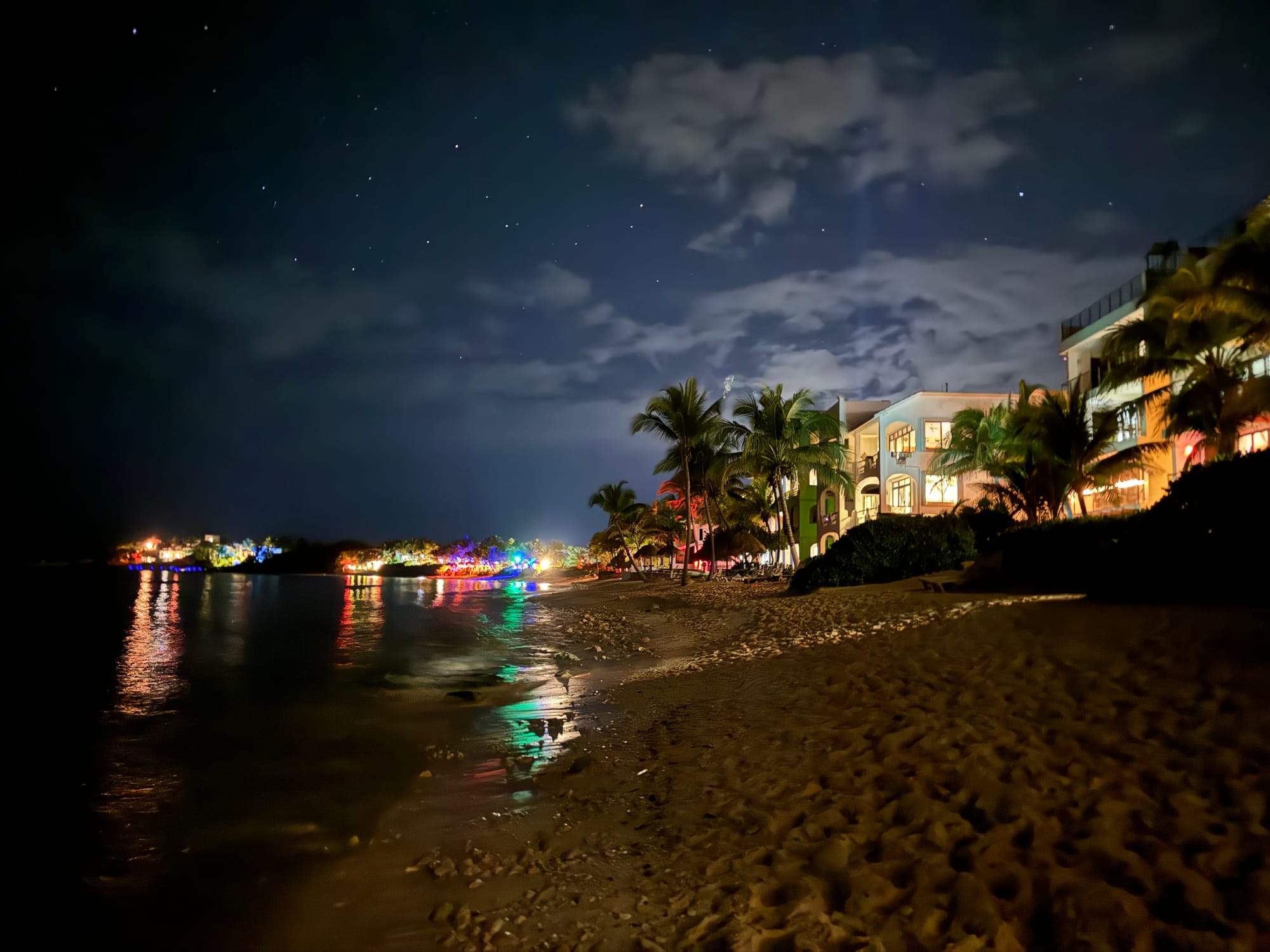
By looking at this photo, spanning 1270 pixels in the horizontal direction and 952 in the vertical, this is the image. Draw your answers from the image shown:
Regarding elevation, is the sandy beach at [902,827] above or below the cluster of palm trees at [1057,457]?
below

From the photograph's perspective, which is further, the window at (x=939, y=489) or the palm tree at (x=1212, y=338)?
the window at (x=939, y=489)

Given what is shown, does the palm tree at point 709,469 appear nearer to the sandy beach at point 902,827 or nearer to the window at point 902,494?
the window at point 902,494

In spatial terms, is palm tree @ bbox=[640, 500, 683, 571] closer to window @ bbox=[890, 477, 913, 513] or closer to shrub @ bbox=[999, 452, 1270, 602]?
window @ bbox=[890, 477, 913, 513]

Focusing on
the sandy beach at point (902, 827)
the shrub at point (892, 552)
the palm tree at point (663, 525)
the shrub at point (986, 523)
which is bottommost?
the sandy beach at point (902, 827)

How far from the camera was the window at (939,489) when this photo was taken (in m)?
34.6

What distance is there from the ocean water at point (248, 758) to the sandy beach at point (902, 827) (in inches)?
Answer: 22.8

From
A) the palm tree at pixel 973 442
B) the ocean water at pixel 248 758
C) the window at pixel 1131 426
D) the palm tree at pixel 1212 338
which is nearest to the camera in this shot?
the ocean water at pixel 248 758

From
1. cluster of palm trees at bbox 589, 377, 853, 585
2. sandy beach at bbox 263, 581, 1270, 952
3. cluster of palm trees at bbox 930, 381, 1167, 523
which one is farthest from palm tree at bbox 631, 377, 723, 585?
sandy beach at bbox 263, 581, 1270, 952

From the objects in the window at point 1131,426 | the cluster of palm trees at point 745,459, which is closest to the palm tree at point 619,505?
the cluster of palm trees at point 745,459

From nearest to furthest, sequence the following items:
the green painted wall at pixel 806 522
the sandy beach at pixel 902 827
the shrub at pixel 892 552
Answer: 1. the sandy beach at pixel 902 827
2. the shrub at pixel 892 552
3. the green painted wall at pixel 806 522

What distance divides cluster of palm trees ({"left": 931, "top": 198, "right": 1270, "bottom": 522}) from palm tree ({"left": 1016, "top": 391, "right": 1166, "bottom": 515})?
0.10 ft

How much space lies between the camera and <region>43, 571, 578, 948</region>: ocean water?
184 inches

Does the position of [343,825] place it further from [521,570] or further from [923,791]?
[521,570]

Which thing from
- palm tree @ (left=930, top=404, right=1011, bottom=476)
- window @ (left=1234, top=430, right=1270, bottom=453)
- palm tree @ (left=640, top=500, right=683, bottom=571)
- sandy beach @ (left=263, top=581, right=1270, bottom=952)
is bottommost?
sandy beach @ (left=263, top=581, right=1270, bottom=952)
